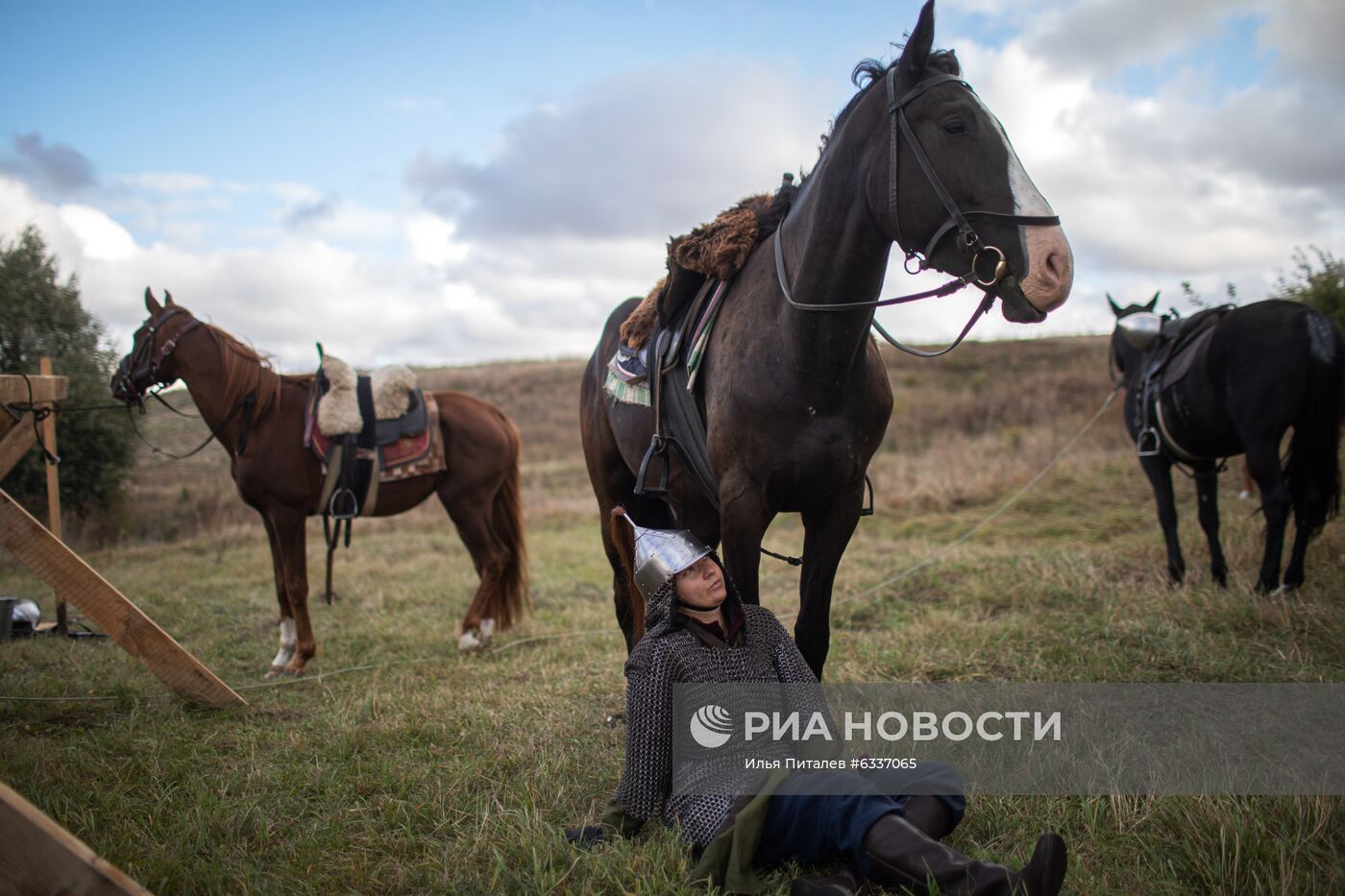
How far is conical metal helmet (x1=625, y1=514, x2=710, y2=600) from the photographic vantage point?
281 cm

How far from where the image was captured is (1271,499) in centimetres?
516

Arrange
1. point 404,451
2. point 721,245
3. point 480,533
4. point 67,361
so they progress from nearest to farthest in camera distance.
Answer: point 721,245, point 404,451, point 480,533, point 67,361

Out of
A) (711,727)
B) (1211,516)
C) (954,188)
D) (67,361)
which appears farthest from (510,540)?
(67,361)

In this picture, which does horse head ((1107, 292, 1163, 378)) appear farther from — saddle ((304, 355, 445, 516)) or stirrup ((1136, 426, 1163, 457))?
saddle ((304, 355, 445, 516))

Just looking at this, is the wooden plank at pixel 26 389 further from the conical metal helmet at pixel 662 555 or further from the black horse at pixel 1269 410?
the black horse at pixel 1269 410

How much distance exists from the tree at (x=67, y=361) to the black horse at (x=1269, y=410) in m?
15.4

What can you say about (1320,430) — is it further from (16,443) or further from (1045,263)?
(16,443)

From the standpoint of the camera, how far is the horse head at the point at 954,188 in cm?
234

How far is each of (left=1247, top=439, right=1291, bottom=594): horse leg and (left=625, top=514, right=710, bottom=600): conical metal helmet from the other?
14.6 feet

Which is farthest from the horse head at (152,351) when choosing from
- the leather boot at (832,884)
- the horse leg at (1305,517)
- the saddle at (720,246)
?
the horse leg at (1305,517)

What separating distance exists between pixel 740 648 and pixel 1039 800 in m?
1.20

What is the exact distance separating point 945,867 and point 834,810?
1.16ft

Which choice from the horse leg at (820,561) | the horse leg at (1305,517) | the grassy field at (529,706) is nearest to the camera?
the grassy field at (529,706)

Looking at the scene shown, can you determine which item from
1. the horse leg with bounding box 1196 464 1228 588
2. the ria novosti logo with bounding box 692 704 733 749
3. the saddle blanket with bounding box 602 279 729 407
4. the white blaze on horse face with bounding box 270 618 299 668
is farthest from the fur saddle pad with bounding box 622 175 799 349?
the horse leg with bounding box 1196 464 1228 588
